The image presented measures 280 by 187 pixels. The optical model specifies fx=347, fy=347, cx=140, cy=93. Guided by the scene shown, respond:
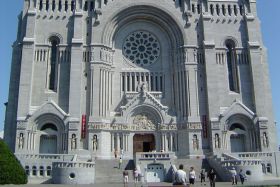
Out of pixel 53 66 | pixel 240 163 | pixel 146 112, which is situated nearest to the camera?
pixel 240 163

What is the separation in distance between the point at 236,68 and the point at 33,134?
80.4 ft

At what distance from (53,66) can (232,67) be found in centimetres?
2141

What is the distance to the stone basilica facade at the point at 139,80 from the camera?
1497 inches

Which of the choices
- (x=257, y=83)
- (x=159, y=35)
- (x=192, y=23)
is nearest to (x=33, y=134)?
(x=159, y=35)

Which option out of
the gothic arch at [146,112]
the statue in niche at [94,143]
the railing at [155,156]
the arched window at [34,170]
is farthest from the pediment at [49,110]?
the railing at [155,156]

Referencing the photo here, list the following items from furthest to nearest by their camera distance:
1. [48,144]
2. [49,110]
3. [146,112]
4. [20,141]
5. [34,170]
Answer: [146,112] → [48,144] → [49,110] → [20,141] → [34,170]

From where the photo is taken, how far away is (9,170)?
2561cm

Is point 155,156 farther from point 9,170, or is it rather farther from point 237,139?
point 9,170

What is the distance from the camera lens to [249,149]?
38.7 meters

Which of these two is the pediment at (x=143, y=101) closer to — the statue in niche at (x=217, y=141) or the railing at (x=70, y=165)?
the statue in niche at (x=217, y=141)

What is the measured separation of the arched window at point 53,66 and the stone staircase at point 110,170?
36.7ft

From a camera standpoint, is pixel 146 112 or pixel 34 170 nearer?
pixel 34 170

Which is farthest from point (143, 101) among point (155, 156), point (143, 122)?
point (155, 156)

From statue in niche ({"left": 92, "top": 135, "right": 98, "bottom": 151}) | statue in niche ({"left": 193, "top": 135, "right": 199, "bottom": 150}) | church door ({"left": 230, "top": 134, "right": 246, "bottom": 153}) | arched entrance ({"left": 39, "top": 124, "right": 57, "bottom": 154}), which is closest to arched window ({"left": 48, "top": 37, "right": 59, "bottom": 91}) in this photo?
arched entrance ({"left": 39, "top": 124, "right": 57, "bottom": 154})
